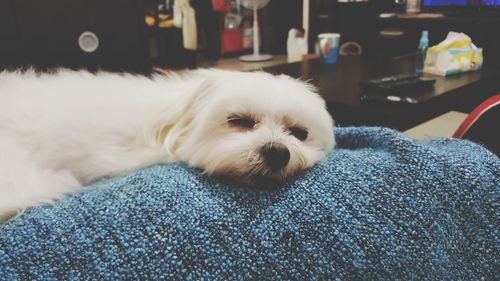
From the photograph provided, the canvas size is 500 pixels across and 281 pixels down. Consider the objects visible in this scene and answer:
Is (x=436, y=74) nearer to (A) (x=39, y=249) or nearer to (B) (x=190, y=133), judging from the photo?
(B) (x=190, y=133)

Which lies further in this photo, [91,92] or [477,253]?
[91,92]

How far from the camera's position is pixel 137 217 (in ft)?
1.42

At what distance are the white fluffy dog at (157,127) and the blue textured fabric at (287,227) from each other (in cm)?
15

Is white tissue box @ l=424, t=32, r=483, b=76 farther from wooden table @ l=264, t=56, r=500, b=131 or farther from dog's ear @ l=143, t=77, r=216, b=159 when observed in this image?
dog's ear @ l=143, t=77, r=216, b=159

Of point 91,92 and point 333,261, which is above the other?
point 91,92

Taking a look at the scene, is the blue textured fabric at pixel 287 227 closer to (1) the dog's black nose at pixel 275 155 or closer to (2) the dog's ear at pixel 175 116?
(1) the dog's black nose at pixel 275 155

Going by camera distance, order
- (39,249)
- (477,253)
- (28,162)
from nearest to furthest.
Result: (39,249)
(477,253)
(28,162)

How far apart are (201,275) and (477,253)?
0.35 m

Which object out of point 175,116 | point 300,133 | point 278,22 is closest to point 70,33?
point 175,116

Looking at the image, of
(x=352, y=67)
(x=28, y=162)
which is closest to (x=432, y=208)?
(x=28, y=162)

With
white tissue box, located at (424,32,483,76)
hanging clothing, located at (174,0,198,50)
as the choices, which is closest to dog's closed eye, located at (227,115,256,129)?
white tissue box, located at (424,32,483,76)

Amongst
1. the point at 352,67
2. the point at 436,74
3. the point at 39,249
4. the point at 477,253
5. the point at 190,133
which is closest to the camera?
the point at 39,249

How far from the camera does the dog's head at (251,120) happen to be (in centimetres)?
71

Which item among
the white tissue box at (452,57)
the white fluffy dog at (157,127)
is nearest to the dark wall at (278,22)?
the white tissue box at (452,57)
